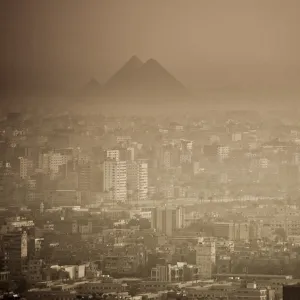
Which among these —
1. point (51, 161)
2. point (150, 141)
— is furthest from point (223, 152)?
point (51, 161)

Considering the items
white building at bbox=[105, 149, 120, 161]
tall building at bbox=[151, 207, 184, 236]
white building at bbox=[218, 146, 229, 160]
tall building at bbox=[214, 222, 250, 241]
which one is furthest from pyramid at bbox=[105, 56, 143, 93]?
tall building at bbox=[214, 222, 250, 241]

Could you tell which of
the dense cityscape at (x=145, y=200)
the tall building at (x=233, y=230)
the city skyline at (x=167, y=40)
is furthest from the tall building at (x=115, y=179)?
the tall building at (x=233, y=230)

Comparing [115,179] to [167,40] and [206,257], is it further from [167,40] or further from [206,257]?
[167,40]

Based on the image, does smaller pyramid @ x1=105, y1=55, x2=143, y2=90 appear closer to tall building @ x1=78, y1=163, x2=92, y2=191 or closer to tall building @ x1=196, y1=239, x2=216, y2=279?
tall building @ x1=78, y1=163, x2=92, y2=191

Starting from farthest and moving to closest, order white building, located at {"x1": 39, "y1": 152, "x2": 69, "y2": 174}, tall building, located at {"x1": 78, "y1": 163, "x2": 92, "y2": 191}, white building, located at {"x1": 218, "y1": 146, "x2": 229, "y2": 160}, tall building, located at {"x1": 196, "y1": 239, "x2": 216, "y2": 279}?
white building, located at {"x1": 39, "y1": 152, "x2": 69, "y2": 174} < tall building, located at {"x1": 78, "y1": 163, "x2": 92, "y2": 191} < white building, located at {"x1": 218, "y1": 146, "x2": 229, "y2": 160} < tall building, located at {"x1": 196, "y1": 239, "x2": 216, "y2": 279}

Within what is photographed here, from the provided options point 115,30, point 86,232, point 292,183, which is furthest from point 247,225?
point 115,30

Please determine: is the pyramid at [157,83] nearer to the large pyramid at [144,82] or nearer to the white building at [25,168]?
the large pyramid at [144,82]

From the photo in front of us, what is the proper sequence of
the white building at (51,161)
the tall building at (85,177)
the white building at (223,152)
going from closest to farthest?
the white building at (223,152) → the tall building at (85,177) → the white building at (51,161)
